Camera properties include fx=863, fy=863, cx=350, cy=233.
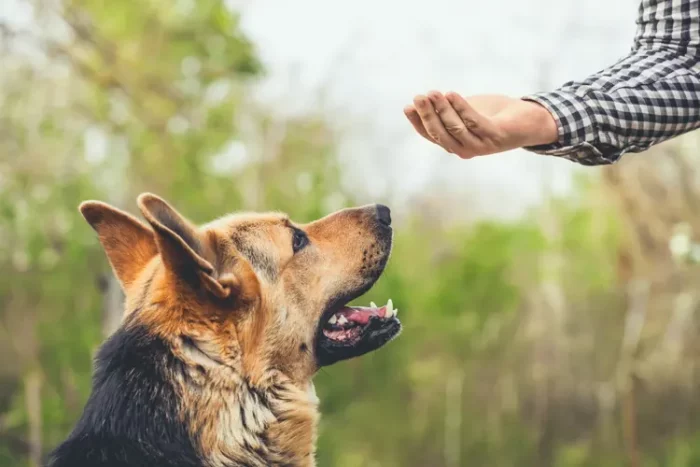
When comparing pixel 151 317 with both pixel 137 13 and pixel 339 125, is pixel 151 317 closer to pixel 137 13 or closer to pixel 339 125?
pixel 137 13

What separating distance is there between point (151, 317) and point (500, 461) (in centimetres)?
1863

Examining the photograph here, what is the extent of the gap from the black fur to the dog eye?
972 mm

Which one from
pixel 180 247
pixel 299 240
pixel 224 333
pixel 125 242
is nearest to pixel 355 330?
pixel 299 240

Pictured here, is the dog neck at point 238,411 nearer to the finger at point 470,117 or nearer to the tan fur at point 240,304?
the tan fur at point 240,304

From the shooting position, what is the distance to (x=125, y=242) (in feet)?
11.0

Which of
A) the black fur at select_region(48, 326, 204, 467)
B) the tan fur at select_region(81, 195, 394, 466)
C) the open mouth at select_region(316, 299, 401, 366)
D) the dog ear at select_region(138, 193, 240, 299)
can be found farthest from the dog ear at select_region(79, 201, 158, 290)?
the open mouth at select_region(316, 299, 401, 366)

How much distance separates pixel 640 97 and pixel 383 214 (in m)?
1.78

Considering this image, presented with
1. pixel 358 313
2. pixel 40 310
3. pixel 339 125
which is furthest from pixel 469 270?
pixel 358 313

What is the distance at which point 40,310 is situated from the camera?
15.6 m

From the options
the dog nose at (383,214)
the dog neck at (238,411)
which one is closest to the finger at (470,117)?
the dog neck at (238,411)

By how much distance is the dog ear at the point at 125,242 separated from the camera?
3311mm

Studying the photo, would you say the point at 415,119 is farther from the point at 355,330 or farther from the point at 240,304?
the point at 355,330

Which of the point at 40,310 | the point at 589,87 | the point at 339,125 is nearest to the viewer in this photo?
the point at 589,87

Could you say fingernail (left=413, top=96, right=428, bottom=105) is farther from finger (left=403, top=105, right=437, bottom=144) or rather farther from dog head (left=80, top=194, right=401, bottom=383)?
dog head (left=80, top=194, right=401, bottom=383)
